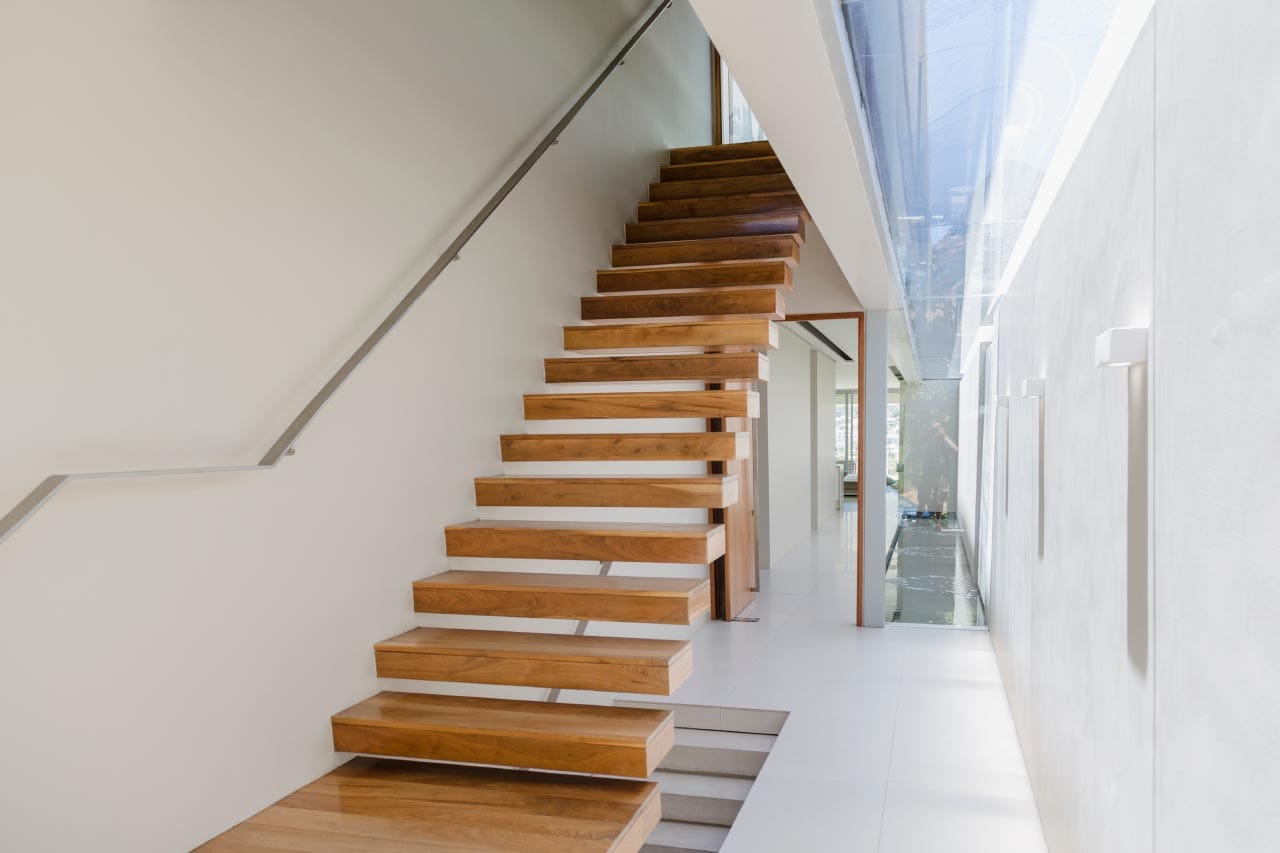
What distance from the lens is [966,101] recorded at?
2.81 metres

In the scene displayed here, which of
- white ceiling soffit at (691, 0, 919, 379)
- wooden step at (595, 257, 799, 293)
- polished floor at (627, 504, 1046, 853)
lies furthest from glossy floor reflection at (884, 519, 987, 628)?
white ceiling soffit at (691, 0, 919, 379)

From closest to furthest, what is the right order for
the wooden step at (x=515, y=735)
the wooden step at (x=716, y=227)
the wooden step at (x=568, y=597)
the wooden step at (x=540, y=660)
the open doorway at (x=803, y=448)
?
1. the wooden step at (x=515, y=735)
2. the wooden step at (x=540, y=660)
3. the wooden step at (x=568, y=597)
4. the wooden step at (x=716, y=227)
5. the open doorway at (x=803, y=448)

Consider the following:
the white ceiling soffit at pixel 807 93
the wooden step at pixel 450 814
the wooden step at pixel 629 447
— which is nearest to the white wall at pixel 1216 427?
the white ceiling soffit at pixel 807 93

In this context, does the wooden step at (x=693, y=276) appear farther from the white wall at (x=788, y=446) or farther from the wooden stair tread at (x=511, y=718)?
the white wall at (x=788, y=446)

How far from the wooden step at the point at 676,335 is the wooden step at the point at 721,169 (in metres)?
2.12

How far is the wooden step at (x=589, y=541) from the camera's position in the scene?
3.26 m

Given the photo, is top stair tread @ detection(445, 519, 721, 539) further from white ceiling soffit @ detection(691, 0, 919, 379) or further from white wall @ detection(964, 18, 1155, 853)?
white ceiling soffit @ detection(691, 0, 919, 379)

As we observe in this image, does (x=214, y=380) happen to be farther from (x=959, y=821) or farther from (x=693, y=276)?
(x=959, y=821)

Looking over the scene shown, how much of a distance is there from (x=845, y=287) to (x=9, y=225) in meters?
5.73

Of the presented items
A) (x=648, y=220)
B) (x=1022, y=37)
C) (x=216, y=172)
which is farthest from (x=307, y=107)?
(x=648, y=220)

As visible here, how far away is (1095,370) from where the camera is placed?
2410 mm

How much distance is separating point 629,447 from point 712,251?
1786mm

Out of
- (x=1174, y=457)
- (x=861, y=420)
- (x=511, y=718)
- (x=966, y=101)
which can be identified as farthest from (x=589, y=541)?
(x=861, y=420)

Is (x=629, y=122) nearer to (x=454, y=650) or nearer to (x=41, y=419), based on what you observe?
(x=454, y=650)
